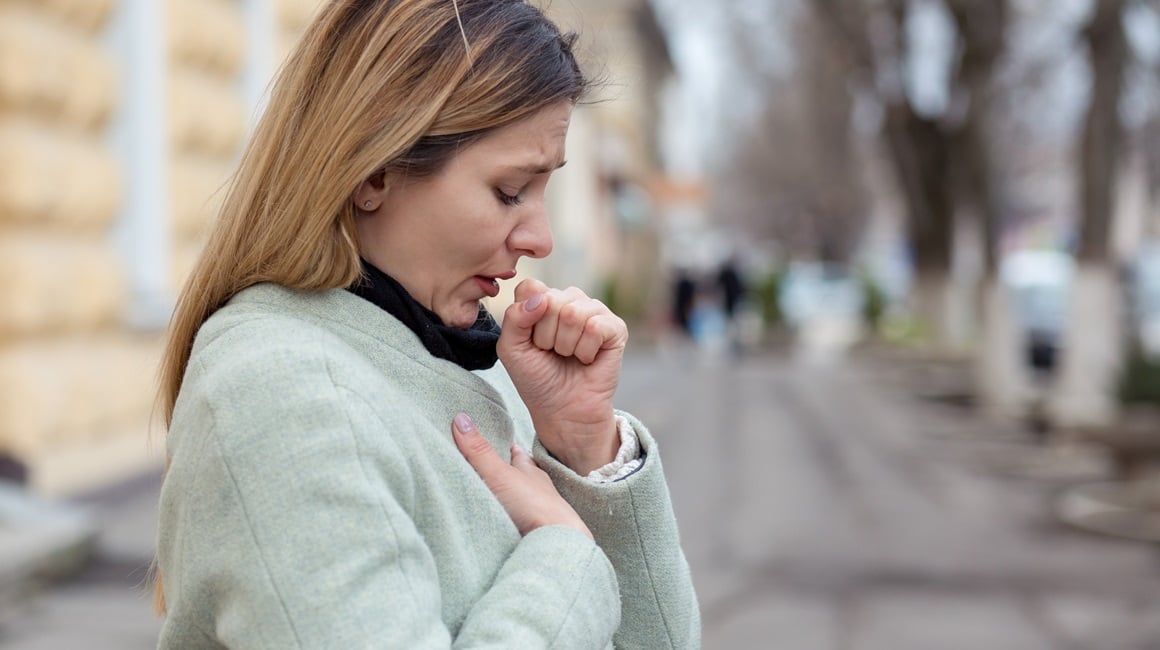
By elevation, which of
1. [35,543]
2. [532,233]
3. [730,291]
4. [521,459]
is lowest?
[730,291]

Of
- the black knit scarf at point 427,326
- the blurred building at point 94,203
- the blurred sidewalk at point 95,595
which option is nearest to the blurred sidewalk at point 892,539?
the blurred sidewalk at point 95,595

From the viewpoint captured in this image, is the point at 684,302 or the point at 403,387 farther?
the point at 684,302

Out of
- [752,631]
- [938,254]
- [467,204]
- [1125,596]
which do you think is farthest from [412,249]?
[938,254]

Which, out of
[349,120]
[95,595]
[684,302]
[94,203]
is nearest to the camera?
[349,120]

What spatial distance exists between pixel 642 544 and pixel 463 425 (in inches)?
10.9

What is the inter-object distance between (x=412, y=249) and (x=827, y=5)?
A: 62.6 ft

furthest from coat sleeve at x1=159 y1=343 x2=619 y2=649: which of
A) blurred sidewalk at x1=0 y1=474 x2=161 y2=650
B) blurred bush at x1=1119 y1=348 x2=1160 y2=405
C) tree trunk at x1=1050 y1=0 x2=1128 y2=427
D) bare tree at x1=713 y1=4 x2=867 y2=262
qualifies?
bare tree at x1=713 y1=4 x2=867 y2=262

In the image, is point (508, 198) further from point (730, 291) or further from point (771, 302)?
point (771, 302)

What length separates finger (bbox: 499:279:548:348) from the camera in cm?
158

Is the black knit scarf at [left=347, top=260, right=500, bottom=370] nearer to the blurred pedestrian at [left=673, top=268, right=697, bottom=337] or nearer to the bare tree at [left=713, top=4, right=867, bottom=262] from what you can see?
the bare tree at [left=713, top=4, right=867, bottom=262]

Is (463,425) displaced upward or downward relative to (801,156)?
upward

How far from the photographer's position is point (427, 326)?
155cm

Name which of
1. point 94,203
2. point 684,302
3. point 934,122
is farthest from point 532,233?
point 684,302

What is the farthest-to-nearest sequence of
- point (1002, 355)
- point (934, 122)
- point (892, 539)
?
point (934, 122)
point (1002, 355)
point (892, 539)
